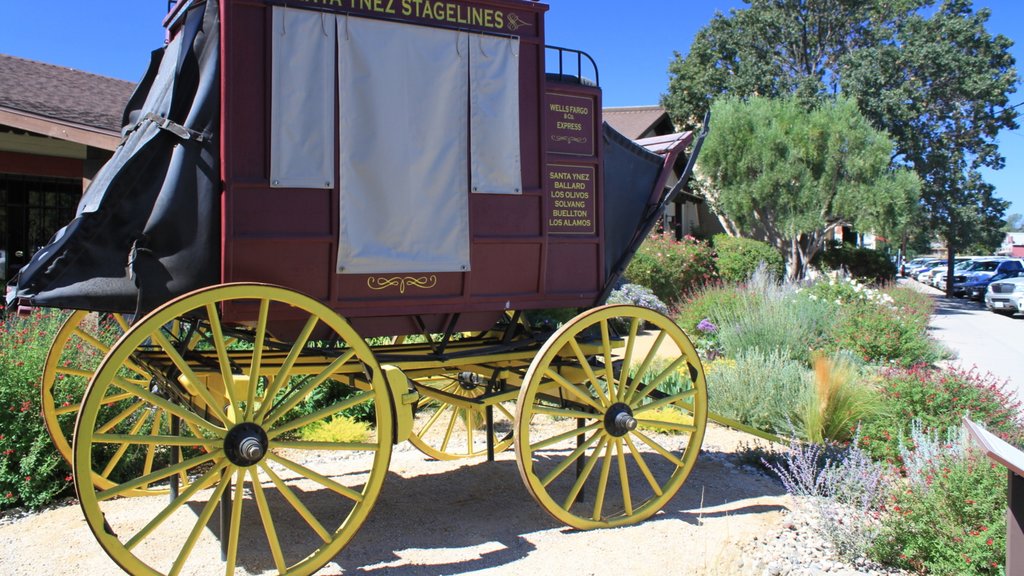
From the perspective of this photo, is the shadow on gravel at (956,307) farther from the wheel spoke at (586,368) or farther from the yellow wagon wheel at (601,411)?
the wheel spoke at (586,368)

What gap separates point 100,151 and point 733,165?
1543 centimetres

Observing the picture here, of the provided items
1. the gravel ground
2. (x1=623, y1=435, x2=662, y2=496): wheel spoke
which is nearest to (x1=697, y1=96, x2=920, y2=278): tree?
the gravel ground

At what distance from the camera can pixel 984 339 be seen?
15.3 meters

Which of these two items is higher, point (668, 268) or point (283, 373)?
point (668, 268)

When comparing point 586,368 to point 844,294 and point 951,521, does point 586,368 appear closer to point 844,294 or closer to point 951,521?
point 951,521

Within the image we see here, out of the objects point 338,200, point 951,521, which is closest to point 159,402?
point 338,200

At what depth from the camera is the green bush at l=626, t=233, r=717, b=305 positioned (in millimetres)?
15938

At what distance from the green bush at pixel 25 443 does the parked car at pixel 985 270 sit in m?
29.6

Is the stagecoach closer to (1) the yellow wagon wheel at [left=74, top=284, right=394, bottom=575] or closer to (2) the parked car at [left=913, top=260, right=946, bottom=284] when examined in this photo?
(1) the yellow wagon wheel at [left=74, top=284, right=394, bottom=575]

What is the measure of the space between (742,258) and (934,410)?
13728mm

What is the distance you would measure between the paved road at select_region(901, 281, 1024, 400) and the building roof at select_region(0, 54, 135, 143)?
10.3 metres

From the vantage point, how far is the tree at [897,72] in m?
23.7

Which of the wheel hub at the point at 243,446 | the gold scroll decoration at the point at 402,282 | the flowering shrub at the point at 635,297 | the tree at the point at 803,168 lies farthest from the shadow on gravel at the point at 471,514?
the tree at the point at 803,168

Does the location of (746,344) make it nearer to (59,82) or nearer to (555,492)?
(555,492)
